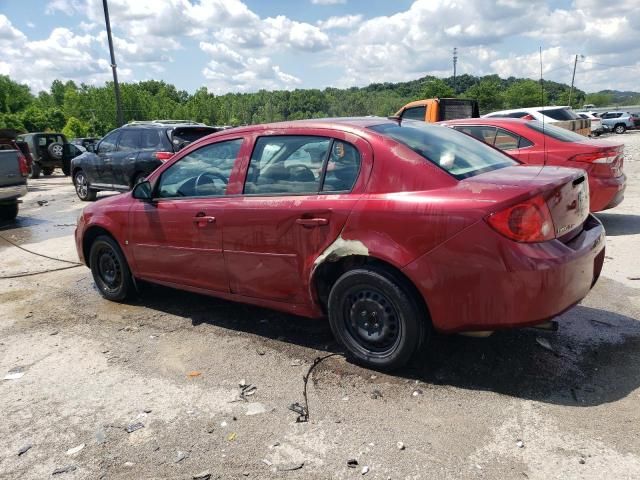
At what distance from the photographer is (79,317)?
204 inches

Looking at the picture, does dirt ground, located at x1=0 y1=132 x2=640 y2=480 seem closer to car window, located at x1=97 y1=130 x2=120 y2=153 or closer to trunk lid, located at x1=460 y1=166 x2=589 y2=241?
trunk lid, located at x1=460 y1=166 x2=589 y2=241

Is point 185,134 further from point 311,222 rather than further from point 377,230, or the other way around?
point 377,230

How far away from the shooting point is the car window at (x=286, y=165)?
12.5ft

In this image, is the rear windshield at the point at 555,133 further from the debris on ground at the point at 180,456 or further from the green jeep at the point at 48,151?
the green jeep at the point at 48,151

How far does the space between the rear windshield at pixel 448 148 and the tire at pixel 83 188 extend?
1175 centimetres

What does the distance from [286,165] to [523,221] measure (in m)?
1.73

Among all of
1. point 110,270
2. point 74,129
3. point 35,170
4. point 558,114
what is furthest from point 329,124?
point 74,129

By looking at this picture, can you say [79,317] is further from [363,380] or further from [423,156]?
[423,156]

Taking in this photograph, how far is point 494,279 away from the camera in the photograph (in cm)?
305

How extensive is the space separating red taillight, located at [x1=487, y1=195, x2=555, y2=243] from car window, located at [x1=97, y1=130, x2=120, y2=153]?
11344 millimetres

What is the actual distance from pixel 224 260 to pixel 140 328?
1166mm

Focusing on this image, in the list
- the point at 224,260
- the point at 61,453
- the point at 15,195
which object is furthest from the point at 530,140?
the point at 15,195

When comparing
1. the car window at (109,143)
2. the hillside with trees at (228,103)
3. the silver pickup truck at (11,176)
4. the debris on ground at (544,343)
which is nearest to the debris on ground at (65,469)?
the debris on ground at (544,343)

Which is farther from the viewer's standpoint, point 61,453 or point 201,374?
point 201,374
